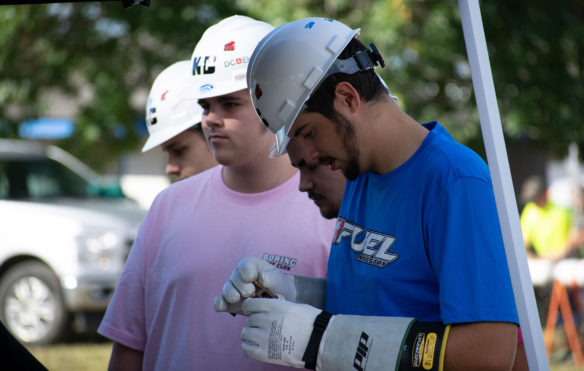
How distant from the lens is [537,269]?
31.4 feet

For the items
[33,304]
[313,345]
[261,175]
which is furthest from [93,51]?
[313,345]

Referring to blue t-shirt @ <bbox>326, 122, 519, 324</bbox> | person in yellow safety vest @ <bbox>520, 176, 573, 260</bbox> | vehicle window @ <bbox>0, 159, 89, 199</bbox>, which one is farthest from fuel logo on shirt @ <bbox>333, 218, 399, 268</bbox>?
person in yellow safety vest @ <bbox>520, 176, 573, 260</bbox>

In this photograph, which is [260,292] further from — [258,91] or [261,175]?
[261,175]

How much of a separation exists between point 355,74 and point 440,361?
0.71 m

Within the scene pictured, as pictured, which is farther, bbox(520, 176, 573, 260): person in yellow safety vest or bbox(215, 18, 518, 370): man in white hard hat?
bbox(520, 176, 573, 260): person in yellow safety vest

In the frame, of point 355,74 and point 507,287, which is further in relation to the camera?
point 355,74

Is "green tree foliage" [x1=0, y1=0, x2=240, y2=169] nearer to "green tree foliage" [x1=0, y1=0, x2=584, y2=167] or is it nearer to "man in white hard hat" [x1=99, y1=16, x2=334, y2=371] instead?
"green tree foliage" [x1=0, y1=0, x2=584, y2=167]

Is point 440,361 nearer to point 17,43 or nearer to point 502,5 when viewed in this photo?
point 502,5

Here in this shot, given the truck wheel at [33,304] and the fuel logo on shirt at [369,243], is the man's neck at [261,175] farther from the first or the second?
the truck wheel at [33,304]

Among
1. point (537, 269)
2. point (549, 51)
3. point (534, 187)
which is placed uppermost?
point (549, 51)

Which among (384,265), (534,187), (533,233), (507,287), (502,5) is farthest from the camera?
(534,187)

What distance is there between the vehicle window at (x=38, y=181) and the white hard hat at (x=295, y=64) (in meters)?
6.71

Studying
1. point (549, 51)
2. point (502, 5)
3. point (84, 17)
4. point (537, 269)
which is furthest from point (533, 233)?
point (84, 17)

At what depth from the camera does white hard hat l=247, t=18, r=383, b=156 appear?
1.86m
